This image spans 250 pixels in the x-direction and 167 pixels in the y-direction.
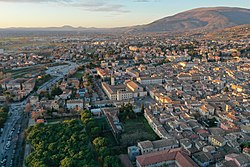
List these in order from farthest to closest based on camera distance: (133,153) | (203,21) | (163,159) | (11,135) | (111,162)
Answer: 1. (203,21)
2. (11,135)
3. (133,153)
4. (163,159)
5. (111,162)

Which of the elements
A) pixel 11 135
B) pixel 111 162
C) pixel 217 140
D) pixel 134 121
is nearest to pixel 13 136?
pixel 11 135

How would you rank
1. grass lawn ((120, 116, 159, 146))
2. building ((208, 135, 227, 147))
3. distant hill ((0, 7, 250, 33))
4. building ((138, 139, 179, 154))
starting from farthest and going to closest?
distant hill ((0, 7, 250, 33)), grass lawn ((120, 116, 159, 146)), building ((208, 135, 227, 147)), building ((138, 139, 179, 154))

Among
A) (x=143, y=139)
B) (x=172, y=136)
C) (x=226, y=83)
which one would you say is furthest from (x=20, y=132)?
(x=226, y=83)

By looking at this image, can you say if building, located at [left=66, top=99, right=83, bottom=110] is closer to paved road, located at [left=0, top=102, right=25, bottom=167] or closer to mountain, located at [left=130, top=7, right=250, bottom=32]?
paved road, located at [left=0, top=102, right=25, bottom=167]

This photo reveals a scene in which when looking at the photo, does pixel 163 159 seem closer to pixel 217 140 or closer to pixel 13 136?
pixel 217 140

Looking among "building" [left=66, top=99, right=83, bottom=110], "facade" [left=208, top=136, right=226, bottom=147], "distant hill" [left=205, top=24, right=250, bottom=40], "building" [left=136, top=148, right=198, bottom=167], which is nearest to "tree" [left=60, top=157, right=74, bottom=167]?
"building" [left=136, top=148, right=198, bottom=167]

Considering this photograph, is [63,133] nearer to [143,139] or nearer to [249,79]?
[143,139]
